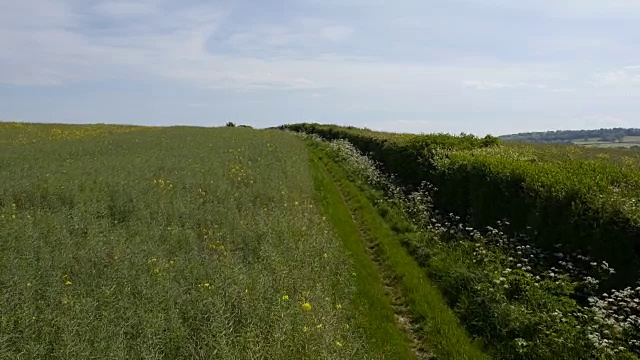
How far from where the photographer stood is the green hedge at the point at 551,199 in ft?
35.7

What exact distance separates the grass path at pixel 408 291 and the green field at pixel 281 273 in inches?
1.9

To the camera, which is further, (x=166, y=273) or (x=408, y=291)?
(x=408, y=291)

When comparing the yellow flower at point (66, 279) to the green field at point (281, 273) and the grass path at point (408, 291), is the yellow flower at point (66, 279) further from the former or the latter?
the grass path at point (408, 291)

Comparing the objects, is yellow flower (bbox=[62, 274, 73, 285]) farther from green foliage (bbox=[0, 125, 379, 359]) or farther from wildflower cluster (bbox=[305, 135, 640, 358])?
wildflower cluster (bbox=[305, 135, 640, 358])

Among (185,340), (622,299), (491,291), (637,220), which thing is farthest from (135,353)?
(637,220)

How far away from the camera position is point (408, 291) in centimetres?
1130

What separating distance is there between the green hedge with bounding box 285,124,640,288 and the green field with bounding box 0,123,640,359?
99 mm

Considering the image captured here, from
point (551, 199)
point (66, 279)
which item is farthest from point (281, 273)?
point (551, 199)

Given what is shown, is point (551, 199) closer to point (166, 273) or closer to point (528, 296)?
point (528, 296)

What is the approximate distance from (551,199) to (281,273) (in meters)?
7.95

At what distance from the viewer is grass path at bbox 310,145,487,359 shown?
29.8 ft

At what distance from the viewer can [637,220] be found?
10.5 m

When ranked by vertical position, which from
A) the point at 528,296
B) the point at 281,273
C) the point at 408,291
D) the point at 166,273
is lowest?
the point at 408,291

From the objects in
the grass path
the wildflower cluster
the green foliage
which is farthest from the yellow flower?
the wildflower cluster
